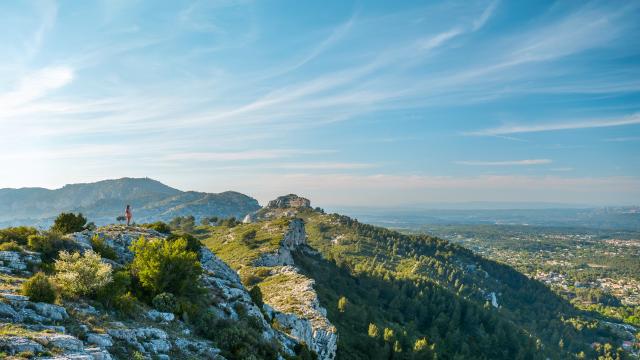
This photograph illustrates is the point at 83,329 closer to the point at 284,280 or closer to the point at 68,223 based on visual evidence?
the point at 68,223

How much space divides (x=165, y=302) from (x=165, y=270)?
2.61 meters

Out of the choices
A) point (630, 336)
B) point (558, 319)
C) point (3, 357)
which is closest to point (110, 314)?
point (3, 357)

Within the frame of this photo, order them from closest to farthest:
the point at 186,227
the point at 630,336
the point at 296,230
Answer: the point at 296,230 < the point at 186,227 < the point at 630,336

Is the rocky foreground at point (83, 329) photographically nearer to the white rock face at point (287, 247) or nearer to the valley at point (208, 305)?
the valley at point (208, 305)

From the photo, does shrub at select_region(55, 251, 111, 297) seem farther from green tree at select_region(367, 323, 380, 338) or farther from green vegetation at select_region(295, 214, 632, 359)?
green tree at select_region(367, 323, 380, 338)

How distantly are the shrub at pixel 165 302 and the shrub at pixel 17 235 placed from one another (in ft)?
47.5

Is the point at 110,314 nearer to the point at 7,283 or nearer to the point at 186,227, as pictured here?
the point at 7,283

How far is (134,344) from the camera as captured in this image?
18656 millimetres

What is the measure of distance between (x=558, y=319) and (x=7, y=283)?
7993 inches

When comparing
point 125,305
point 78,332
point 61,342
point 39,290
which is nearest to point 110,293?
point 125,305

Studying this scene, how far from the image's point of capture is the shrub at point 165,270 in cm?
2693

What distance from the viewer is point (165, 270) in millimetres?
27547

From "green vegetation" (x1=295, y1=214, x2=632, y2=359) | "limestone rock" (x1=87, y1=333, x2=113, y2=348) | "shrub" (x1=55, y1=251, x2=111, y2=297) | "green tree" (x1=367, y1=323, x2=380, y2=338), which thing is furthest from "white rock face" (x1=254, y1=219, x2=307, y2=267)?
"limestone rock" (x1=87, y1=333, x2=113, y2=348)

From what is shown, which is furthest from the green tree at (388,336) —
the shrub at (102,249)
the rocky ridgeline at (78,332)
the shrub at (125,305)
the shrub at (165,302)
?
the shrub at (125,305)
